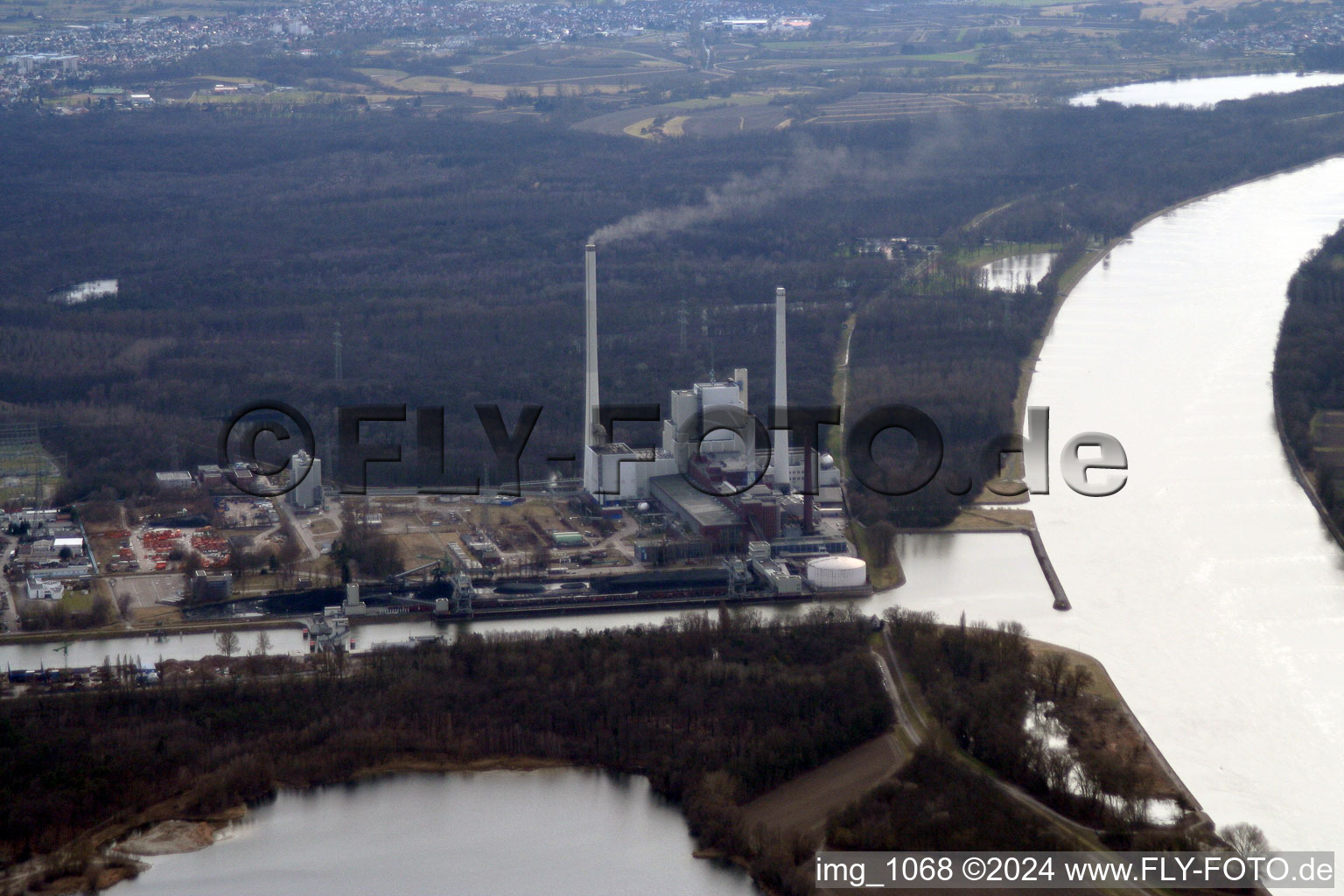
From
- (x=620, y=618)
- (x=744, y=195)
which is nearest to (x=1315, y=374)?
(x=620, y=618)

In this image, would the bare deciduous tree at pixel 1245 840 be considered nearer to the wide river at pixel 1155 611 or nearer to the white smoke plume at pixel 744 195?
the wide river at pixel 1155 611

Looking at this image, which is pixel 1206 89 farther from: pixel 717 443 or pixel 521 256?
pixel 717 443

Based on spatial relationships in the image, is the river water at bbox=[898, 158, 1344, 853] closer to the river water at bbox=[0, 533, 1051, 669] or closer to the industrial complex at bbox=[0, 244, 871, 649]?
the river water at bbox=[0, 533, 1051, 669]

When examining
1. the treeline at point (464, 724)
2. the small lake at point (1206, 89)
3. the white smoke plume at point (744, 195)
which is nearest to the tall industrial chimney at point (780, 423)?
the treeline at point (464, 724)

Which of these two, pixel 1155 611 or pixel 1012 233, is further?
pixel 1012 233

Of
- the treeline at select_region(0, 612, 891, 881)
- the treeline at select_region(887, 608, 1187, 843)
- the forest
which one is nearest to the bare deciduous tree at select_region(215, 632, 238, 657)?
the treeline at select_region(0, 612, 891, 881)

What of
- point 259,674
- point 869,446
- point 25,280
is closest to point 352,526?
point 259,674
